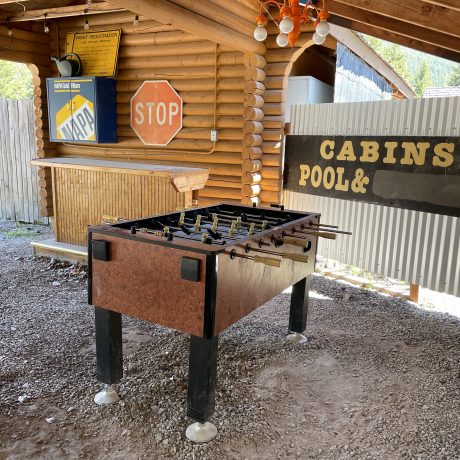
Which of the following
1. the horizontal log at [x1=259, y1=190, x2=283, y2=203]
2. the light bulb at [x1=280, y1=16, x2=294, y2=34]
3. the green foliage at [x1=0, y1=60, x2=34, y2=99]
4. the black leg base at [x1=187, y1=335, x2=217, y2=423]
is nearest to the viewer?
the black leg base at [x1=187, y1=335, x2=217, y2=423]

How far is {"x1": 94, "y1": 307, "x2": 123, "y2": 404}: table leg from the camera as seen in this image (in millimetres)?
2877

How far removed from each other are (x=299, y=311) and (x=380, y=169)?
6.28 ft

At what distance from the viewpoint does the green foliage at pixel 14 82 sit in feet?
90.4

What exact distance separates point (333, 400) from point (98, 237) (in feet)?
6.21

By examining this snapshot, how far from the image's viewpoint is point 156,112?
6.72 m

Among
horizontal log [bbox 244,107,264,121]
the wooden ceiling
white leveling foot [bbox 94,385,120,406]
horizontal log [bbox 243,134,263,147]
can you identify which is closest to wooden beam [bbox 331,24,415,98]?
the wooden ceiling

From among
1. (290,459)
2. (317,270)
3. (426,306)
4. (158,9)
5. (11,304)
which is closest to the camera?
(290,459)

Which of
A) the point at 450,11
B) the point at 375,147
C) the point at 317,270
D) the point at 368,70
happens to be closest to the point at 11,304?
the point at 317,270

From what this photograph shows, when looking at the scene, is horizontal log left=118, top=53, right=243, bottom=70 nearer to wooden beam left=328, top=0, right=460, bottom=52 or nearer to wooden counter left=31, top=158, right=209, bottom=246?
wooden beam left=328, top=0, right=460, bottom=52

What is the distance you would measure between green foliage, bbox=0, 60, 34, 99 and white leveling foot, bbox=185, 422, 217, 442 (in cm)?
2849

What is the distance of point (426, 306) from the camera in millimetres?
4902

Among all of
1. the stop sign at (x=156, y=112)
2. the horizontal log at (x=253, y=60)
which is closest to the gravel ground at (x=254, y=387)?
the stop sign at (x=156, y=112)

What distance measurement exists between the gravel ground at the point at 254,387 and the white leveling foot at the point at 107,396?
0.04 m

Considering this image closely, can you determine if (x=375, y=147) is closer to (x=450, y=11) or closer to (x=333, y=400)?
(x=450, y=11)
